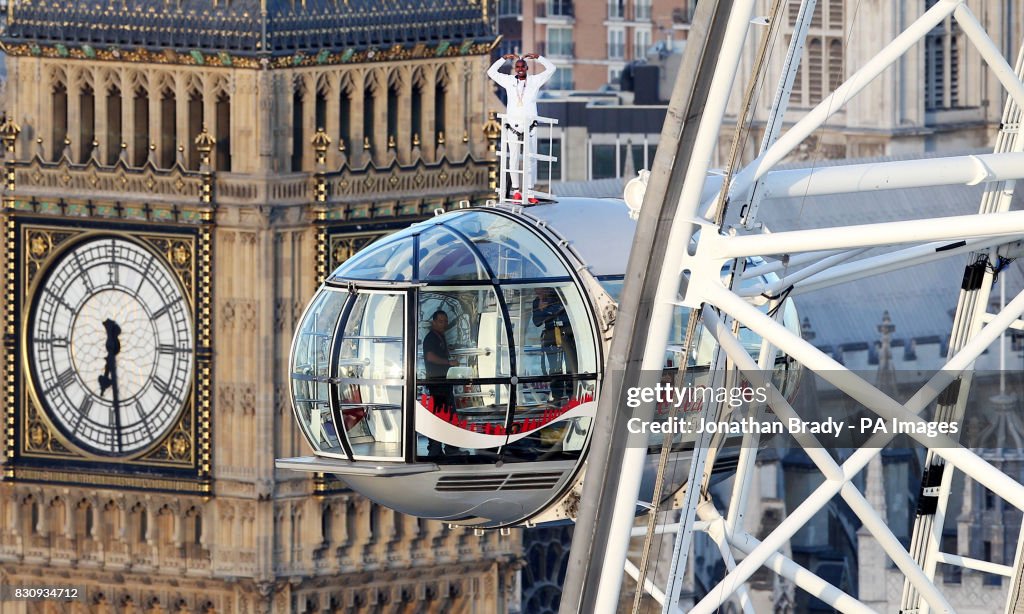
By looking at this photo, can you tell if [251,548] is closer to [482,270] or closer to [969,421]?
[482,270]

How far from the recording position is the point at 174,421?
7606cm

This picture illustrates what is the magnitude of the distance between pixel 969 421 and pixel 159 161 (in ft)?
145

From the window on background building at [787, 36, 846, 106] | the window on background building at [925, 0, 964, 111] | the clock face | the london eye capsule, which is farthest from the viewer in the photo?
the window on background building at [925, 0, 964, 111]

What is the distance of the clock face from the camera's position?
75.4 metres

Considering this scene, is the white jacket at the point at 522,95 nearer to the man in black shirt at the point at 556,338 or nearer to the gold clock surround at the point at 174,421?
the man in black shirt at the point at 556,338

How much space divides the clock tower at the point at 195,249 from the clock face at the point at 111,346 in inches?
1.6

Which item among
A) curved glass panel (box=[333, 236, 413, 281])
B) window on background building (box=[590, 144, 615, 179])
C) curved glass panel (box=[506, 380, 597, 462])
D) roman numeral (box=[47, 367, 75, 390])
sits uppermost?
window on background building (box=[590, 144, 615, 179])

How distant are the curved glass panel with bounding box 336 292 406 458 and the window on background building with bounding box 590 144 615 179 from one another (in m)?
105

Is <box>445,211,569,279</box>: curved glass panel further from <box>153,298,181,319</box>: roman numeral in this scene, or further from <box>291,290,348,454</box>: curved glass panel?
<box>153,298,181,319</box>: roman numeral

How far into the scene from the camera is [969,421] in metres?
115

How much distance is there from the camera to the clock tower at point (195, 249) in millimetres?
74938

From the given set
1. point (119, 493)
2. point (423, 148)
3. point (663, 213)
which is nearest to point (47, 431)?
point (119, 493)

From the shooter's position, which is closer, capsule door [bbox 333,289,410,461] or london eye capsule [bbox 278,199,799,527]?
london eye capsule [bbox 278,199,799,527]

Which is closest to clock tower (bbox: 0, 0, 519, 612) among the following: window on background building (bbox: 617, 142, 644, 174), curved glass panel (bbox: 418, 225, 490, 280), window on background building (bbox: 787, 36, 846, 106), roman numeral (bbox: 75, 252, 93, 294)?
roman numeral (bbox: 75, 252, 93, 294)
